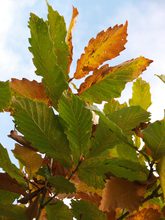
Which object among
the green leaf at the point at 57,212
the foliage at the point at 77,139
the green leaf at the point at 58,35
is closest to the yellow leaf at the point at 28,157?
the foliage at the point at 77,139

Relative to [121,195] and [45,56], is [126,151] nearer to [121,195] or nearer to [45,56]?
[121,195]

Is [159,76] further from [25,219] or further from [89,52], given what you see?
[25,219]

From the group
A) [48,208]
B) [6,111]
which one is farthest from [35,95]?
[48,208]

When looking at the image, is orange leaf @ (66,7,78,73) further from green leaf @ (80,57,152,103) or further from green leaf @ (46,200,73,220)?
green leaf @ (46,200,73,220)

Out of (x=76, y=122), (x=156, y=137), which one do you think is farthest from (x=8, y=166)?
(x=156, y=137)

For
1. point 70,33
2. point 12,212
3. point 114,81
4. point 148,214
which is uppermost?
point 70,33

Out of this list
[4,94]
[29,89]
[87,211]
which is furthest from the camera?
[29,89]
